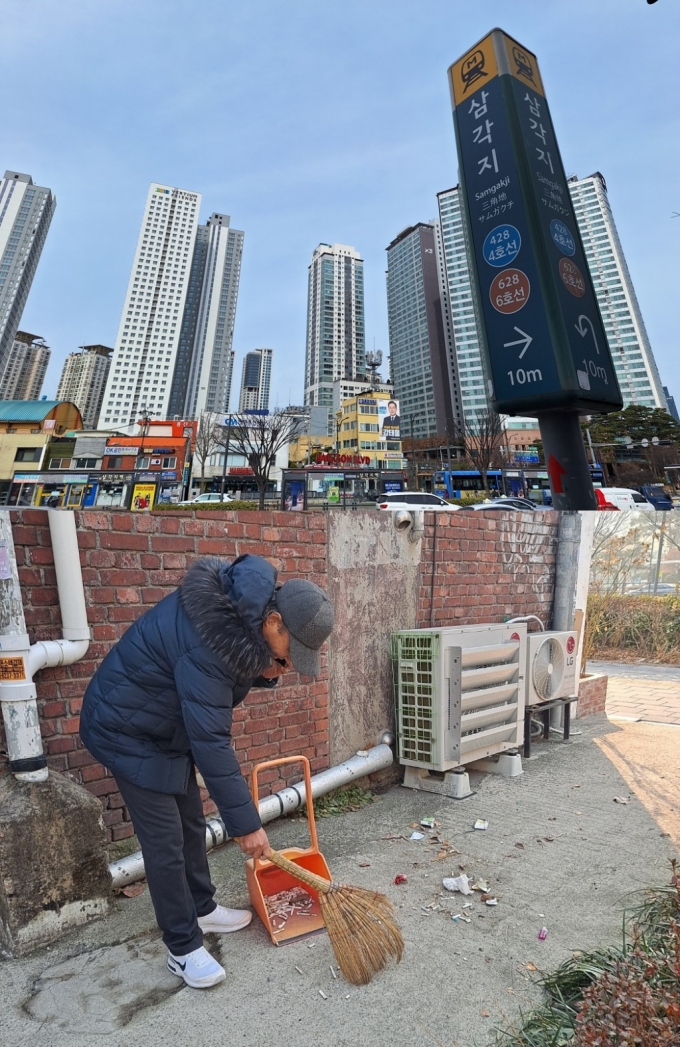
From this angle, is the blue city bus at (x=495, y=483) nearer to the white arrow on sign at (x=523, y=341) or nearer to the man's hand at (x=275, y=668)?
the white arrow on sign at (x=523, y=341)

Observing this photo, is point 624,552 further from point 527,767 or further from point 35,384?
point 35,384

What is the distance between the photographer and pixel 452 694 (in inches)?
135

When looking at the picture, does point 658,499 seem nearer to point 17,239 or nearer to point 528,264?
point 528,264

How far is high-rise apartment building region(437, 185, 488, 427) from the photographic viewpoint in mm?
62594

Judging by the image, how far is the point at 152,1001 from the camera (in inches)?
71.3

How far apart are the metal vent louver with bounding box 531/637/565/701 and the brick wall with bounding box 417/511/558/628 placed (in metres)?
0.49

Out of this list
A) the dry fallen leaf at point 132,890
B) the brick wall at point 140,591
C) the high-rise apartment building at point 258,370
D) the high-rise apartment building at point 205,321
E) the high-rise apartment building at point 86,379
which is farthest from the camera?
the high-rise apartment building at point 258,370

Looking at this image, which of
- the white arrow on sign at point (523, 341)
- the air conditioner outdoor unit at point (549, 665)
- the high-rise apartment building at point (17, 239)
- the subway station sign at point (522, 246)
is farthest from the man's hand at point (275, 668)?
the high-rise apartment building at point (17, 239)

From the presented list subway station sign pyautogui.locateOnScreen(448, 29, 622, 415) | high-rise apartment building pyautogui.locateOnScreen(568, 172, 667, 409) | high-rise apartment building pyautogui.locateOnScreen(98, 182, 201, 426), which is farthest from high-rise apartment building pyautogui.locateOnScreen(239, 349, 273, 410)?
subway station sign pyautogui.locateOnScreen(448, 29, 622, 415)

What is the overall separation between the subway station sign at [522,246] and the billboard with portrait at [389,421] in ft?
219

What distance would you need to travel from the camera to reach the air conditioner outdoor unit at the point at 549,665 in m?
4.28

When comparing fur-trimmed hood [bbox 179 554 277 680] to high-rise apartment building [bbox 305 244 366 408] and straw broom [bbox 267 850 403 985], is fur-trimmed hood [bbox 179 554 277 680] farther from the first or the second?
high-rise apartment building [bbox 305 244 366 408]

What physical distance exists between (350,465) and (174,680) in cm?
6138

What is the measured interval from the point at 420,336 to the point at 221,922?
108 meters
